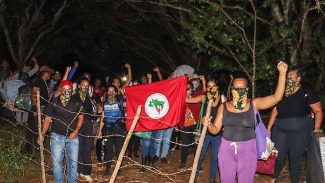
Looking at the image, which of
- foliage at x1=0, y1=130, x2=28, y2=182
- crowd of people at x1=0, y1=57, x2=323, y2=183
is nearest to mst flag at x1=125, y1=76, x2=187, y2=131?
crowd of people at x1=0, y1=57, x2=323, y2=183

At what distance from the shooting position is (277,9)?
1188cm

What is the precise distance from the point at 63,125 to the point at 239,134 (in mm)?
2895

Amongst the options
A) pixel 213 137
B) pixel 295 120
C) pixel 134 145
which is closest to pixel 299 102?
pixel 295 120

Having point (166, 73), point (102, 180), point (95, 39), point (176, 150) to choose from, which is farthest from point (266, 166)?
point (95, 39)

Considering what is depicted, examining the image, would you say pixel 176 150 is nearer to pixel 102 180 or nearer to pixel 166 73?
pixel 102 180

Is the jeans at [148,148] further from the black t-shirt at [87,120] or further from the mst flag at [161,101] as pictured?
the black t-shirt at [87,120]

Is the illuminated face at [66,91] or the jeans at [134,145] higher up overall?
the illuminated face at [66,91]

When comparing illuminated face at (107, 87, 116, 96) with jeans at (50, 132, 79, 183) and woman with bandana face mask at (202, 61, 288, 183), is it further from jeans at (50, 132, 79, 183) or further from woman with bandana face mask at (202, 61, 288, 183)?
woman with bandana face mask at (202, 61, 288, 183)

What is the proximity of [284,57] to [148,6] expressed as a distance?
11.4 meters

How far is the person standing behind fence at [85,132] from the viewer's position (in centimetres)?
894

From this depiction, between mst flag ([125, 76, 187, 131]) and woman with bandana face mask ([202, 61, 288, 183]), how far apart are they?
416cm

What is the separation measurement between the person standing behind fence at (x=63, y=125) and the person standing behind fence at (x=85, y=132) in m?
0.82

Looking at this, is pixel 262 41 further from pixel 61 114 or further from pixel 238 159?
pixel 238 159

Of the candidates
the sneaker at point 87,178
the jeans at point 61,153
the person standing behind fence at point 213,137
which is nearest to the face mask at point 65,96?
the jeans at point 61,153
